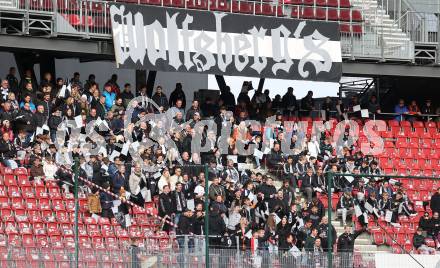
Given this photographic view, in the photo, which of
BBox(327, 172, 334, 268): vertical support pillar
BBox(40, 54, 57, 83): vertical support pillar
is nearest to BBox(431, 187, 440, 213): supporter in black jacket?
BBox(327, 172, 334, 268): vertical support pillar

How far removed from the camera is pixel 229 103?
3123 cm

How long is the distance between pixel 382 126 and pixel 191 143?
19.5ft

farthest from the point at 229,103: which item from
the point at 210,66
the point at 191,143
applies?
the point at 191,143

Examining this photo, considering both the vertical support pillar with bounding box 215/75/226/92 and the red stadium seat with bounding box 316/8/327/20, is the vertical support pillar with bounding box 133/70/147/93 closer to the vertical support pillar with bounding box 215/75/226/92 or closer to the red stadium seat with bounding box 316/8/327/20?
the vertical support pillar with bounding box 215/75/226/92

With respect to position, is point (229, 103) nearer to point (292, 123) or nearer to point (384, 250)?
point (292, 123)

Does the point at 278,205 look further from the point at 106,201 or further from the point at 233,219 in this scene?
the point at 106,201

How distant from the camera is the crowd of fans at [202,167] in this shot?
23062 millimetres

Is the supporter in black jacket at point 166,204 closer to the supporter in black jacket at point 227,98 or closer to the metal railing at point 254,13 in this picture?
the metal railing at point 254,13

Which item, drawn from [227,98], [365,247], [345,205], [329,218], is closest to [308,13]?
[227,98]

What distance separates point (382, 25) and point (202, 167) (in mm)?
9993

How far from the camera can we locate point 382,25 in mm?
32094

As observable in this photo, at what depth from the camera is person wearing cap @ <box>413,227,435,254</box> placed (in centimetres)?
2320

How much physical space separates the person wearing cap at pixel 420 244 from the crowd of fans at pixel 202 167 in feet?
0.09

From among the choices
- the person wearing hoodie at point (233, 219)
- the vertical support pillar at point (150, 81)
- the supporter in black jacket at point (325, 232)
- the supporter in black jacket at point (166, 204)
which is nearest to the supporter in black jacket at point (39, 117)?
the supporter in black jacket at point (166, 204)
